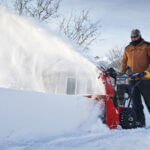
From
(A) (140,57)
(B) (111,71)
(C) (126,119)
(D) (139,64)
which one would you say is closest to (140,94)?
(D) (139,64)

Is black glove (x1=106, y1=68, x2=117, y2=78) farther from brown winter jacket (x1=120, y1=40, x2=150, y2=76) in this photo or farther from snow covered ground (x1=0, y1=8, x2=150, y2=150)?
brown winter jacket (x1=120, y1=40, x2=150, y2=76)

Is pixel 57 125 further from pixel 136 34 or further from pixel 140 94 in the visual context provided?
pixel 136 34

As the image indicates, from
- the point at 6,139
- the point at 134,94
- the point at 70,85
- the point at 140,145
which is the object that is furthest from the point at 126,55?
the point at 70,85

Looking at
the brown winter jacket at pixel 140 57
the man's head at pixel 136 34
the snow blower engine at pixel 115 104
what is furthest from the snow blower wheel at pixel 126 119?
the man's head at pixel 136 34

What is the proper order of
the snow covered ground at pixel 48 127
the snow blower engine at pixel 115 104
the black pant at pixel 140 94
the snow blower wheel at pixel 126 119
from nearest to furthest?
the snow covered ground at pixel 48 127 < the snow blower engine at pixel 115 104 < the snow blower wheel at pixel 126 119 < the black pant at pixel 140 94

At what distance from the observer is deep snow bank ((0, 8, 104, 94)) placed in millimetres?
4445

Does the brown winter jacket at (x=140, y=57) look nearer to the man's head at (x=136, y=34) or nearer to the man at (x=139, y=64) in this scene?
the man at (x=139, y=64)

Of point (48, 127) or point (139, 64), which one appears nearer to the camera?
point (48, 127)

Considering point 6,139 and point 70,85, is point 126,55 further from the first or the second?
point 70,85

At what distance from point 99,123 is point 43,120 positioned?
903 millimetres

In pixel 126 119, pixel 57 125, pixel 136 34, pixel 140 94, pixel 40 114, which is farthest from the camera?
pixel 140 94

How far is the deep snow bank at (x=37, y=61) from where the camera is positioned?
4.45m

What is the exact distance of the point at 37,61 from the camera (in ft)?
34.1

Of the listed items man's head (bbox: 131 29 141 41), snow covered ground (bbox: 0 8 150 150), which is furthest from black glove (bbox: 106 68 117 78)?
man's head (bbox: 131 29 141 41)
